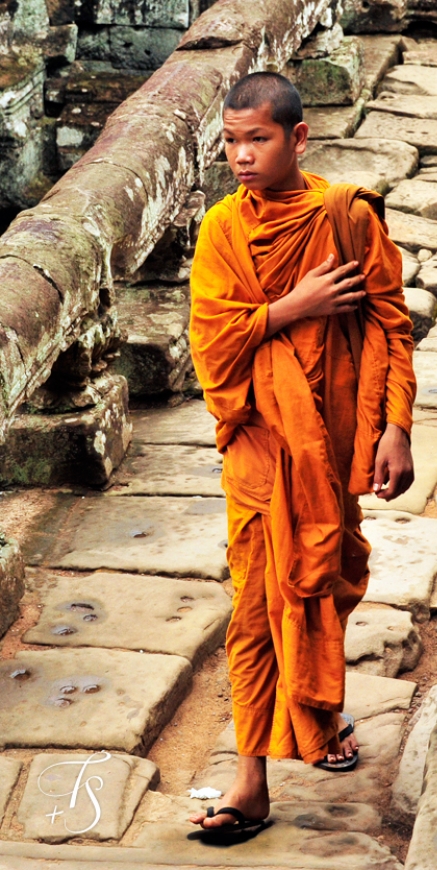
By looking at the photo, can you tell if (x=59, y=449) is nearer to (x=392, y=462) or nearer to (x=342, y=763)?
(x=342, y=763)

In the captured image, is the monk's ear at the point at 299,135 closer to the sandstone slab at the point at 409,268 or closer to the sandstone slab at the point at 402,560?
the sandstone slab at the point at 402,560

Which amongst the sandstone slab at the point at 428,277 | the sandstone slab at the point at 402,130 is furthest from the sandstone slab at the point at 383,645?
the sandstone slab at the point at 402,130

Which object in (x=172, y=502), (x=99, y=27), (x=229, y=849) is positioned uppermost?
(x=99, y=27)

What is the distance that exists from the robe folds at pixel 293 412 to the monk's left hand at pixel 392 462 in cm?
3

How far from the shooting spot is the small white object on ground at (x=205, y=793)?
300 centimetres

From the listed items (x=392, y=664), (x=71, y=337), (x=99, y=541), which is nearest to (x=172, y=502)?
(x=99, y=541)

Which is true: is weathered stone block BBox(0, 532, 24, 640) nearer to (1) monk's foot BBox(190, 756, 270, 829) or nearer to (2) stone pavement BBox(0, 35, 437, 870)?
(2) stone pavement BBox(0, 35, 437, 870)

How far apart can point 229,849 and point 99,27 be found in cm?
537


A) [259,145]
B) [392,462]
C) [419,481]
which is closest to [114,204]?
[419,481]

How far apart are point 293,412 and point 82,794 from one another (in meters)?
1.04

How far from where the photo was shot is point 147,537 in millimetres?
4289

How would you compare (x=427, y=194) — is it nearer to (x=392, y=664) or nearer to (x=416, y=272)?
(x=416, y=272)

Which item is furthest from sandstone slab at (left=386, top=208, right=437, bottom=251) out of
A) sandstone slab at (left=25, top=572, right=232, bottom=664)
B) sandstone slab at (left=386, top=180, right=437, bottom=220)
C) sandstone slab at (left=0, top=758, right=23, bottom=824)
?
sandstone slab at (left=0, top=758, right=23, bottom=824)

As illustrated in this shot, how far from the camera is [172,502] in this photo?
15.0 feet
